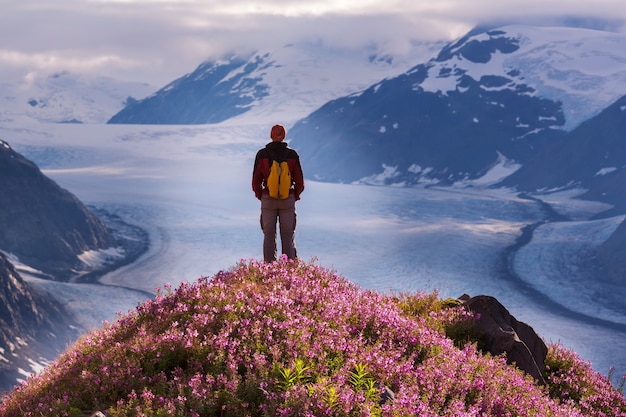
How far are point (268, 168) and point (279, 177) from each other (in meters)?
0.25

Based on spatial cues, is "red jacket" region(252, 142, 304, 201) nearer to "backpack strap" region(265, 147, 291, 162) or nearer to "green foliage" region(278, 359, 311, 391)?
"backpack strap" region(265, 147, 291, 162)

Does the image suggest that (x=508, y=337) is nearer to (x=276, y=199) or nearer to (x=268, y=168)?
(x=276, y=199)

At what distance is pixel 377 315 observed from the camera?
28.7 ft

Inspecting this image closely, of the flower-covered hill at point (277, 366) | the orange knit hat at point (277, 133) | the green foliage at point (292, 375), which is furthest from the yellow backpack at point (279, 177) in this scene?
the green foliage at point (292, 375)

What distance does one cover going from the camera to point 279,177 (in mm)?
11797

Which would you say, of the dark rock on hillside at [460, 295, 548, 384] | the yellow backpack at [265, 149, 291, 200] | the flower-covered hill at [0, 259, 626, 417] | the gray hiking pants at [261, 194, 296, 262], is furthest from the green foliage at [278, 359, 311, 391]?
the gray hiking pants at [261, 194, 296, 262]

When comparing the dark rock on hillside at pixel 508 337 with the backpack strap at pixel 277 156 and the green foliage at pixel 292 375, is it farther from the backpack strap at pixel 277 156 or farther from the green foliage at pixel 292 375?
the backpack strap at pixel 277 156

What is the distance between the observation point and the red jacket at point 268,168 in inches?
464

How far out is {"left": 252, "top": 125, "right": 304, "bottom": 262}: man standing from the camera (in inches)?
466

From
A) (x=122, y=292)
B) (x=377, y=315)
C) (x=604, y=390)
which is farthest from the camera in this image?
(x=122, y=292)

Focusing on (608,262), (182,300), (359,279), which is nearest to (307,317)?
(182,300)

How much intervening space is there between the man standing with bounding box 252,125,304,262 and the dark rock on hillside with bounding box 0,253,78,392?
401 feet

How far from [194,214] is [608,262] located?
105 m

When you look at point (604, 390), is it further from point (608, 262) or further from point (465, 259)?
point (608, 262)
